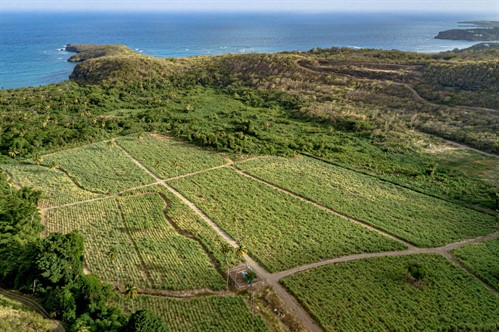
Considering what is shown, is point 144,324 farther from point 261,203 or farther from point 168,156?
point 168,156

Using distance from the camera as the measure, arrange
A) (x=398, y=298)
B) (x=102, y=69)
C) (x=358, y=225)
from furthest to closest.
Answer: (x=102, y=69) → (x=358, y=225) → (x=398, y=298)

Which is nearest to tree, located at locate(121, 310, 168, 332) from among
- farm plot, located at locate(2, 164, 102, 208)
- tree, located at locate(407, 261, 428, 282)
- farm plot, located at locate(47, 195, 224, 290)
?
farm plot, located at locate(47, 195, 224, 290)

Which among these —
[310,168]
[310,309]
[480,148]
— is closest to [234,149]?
[310,168]

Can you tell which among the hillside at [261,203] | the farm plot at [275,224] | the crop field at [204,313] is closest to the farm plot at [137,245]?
the hillside at [261,203]

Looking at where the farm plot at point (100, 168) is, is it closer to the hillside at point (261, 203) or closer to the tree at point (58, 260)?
the hillside at point (261, 203)

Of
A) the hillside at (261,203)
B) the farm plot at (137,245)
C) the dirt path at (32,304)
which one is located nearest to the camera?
the dirt path at (32,304)

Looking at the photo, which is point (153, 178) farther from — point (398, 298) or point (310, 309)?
point (398, 298)

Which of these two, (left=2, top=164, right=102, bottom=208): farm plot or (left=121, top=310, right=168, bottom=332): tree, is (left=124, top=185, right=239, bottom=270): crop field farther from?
(left=121, top=310, right=168, bottom=332): tree

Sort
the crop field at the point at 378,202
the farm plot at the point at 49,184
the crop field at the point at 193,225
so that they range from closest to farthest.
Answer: the crop field at the point at 193,225 → the crop field at the point at 378,202 → the farm plot at the point at 49,184
